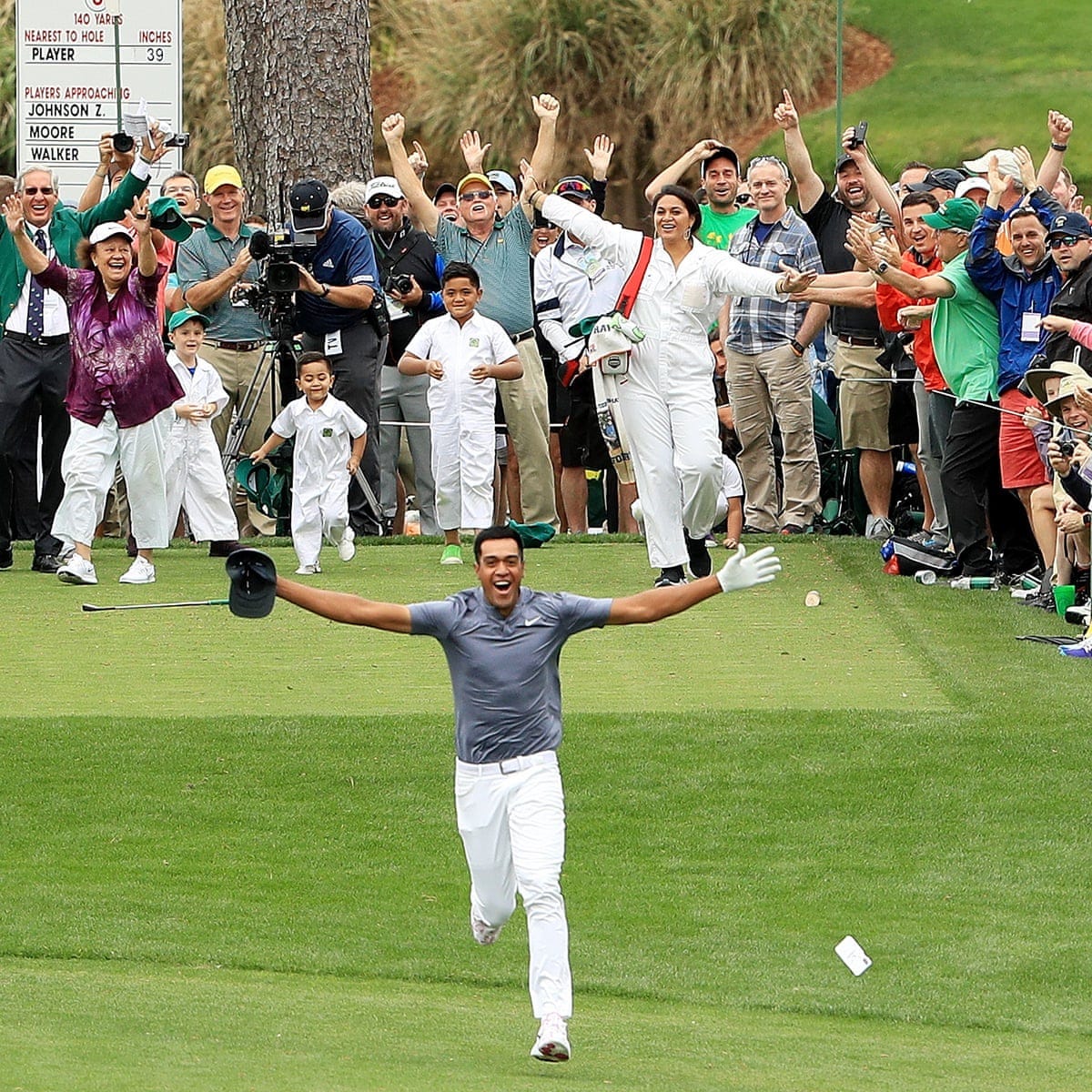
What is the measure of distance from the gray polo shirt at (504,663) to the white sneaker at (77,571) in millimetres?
6375

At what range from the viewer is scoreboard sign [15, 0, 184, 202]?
20156 millimetres

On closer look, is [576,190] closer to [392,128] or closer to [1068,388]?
[392,128]

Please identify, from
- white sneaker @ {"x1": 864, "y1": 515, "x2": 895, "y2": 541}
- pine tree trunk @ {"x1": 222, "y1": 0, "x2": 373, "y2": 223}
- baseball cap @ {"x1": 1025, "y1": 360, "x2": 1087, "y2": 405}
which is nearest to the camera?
baseball cap @ {"x1": 1025, "y1": 360, "x2": 1087, "y2": 405}

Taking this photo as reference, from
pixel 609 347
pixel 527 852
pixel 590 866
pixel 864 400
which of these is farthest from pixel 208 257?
pixel 527 852

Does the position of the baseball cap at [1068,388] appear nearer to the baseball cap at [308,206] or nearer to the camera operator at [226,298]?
the baseball cap at [308,206]

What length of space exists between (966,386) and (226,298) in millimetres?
5309

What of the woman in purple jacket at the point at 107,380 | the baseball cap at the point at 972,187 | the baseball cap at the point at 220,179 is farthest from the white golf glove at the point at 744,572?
the baseball cap at the point at 220,179

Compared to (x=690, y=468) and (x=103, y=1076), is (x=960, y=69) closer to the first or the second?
(x=690, y=468)

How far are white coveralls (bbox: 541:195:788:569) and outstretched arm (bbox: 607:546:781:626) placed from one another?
17.5ft

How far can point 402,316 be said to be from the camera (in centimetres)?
1566

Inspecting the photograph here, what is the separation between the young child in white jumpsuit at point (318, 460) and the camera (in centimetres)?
1367

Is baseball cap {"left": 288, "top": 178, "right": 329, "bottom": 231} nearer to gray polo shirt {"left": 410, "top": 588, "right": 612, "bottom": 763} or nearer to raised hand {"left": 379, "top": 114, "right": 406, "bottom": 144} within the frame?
raised hand {"left": 379, "top": 114, "right": 406, "bottom": 144}

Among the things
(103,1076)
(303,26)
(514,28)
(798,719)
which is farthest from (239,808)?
(514,28)

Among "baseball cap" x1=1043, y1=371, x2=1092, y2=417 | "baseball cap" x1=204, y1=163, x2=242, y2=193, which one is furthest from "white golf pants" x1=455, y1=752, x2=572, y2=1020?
"baseball cap" x1=204, y1=163, x2=242, y2=193
